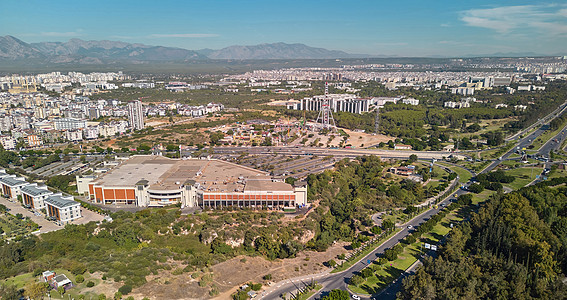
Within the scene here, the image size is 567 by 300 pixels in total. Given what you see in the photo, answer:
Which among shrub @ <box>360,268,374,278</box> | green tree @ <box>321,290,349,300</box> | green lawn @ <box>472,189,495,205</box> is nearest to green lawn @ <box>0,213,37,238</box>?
green tree @ <box>321,290,349,300</box>

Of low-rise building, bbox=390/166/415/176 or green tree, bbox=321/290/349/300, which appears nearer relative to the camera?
green tree, bbox=321/290/349/300

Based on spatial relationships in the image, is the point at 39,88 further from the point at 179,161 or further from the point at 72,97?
the point at 179,161

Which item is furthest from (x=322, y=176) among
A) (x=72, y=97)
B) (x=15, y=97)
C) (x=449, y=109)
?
(x=15, y=97)

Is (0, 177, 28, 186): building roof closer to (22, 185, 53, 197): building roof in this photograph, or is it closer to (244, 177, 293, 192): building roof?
(22, 185, 53, 197): building roof

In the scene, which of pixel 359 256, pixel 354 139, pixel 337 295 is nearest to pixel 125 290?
pixel 337 295

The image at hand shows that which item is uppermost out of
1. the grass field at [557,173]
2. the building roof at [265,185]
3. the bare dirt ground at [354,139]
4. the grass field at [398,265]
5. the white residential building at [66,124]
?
the white residential building at [66,124]

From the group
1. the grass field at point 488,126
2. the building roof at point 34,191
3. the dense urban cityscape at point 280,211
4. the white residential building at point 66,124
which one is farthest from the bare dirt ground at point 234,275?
the white residential building at point 66,124

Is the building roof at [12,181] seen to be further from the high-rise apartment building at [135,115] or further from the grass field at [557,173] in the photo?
the grass field at [557,173]
